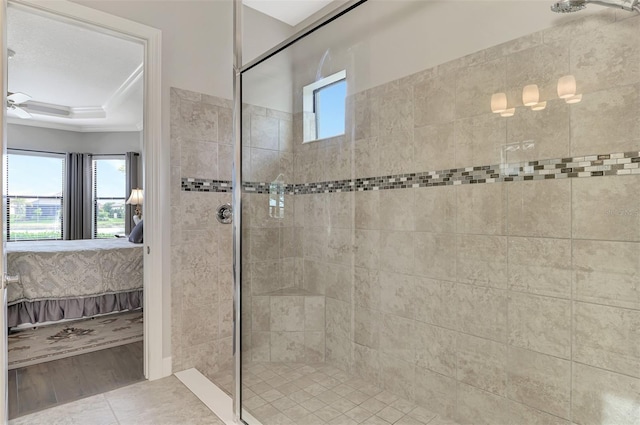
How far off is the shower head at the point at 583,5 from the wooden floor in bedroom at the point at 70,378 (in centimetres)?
292

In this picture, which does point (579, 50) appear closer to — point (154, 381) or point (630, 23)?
point (630, 23)

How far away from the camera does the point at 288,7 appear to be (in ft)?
8.73

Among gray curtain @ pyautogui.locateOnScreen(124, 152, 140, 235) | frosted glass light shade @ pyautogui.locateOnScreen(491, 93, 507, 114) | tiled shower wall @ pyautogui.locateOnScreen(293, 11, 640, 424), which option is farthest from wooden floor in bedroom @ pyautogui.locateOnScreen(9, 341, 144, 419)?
gray curtain @ pyautogui.locateOnScreen(124, 152, 140, 235)

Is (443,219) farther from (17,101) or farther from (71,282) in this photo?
(17,101)

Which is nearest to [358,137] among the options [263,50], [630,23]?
[263,50]

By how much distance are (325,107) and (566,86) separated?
1384mm

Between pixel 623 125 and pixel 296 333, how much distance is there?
6.46 ft

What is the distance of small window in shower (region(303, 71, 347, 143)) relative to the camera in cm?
229

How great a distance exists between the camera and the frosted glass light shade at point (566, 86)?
136cm

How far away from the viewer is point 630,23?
1225mm

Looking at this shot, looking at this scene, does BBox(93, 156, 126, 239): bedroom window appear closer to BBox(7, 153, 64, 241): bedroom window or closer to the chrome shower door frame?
BBox(7, 153, 64, 241): bedroom window

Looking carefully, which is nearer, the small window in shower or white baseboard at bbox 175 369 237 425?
white baseboard at bbox 175 369 237 425

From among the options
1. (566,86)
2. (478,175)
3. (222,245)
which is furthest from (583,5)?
(222,245)

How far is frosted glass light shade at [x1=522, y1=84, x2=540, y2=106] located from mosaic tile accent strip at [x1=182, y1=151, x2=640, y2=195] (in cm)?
25
